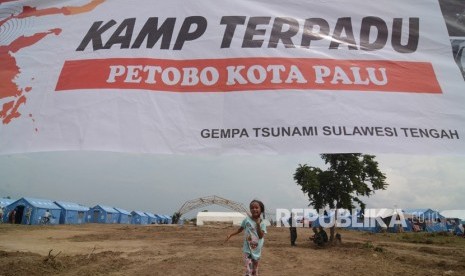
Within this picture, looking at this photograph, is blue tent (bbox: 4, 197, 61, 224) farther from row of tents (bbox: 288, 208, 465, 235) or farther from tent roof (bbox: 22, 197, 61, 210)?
row of tents (bbox: 288, 208, 465, 235)

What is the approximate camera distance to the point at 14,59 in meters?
2.02

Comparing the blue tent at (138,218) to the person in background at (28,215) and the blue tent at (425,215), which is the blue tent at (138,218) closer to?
the person in background at (28,215)

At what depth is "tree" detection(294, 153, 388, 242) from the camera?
19.1 metres

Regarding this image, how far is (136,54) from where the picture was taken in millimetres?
1905

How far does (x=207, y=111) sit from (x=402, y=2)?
47.9 inches

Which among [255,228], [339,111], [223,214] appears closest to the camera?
[339,111]

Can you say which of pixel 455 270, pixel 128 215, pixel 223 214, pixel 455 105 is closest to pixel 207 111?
pixel 455 105

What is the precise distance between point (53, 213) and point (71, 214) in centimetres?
399

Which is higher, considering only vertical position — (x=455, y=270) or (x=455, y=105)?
(x=455, y=105)

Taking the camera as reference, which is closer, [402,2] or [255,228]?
[402,2]

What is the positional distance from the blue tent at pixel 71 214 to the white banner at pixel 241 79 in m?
39.5

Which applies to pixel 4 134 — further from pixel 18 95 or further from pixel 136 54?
pixel 136 54

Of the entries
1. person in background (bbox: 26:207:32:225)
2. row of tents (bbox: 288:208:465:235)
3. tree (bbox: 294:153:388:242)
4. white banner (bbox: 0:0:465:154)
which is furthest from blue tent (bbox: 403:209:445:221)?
white banner (bbox: 0:0:465:154)

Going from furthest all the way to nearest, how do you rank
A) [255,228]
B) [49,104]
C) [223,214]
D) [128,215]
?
[223,214], [128,215], [255,228], [49,104]
